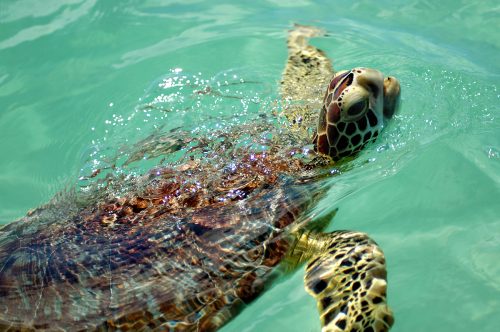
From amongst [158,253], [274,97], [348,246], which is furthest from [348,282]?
[274,97]

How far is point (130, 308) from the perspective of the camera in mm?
3148

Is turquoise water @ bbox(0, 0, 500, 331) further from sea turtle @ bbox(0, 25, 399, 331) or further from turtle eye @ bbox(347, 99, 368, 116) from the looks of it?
turtle eye @ bbox(347, 99, 368, 116)

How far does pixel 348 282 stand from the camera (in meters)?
3.32

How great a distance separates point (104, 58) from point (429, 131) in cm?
398

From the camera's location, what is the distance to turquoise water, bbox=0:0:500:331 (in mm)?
3701

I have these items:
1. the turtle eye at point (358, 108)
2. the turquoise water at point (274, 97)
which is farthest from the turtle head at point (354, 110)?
the turquoise water at point (274, 97)

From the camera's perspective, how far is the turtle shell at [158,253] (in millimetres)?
3105

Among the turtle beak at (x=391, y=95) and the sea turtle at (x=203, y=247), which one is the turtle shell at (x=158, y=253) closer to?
the sea turtle at (x=203, y=247)

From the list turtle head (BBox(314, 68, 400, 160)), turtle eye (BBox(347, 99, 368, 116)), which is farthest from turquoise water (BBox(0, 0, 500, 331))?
turtle eye (BBox(347, 99, 368, 116))

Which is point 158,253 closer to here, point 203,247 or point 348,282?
point 203,247

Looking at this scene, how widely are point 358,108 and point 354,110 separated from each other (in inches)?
1.2

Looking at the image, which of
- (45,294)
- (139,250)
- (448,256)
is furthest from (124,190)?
(448,256)

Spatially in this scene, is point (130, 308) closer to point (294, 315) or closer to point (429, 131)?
point (294, 315)

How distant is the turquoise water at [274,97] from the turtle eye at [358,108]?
52cm
